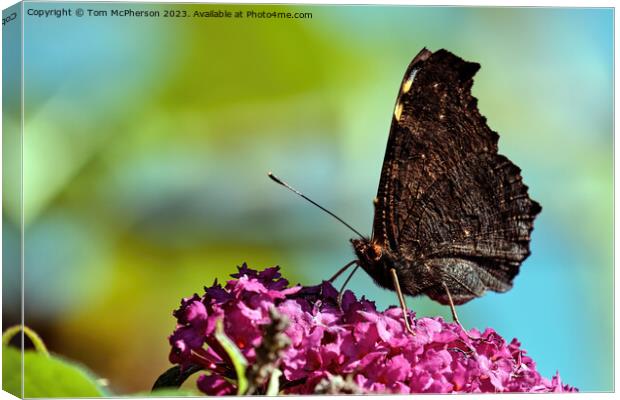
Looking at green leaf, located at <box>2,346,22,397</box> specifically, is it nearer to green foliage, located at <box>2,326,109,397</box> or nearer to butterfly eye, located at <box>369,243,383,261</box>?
green foliage, located at <box>2,326,109,397</box>

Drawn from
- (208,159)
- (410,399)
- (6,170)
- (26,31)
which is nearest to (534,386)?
(410,399)

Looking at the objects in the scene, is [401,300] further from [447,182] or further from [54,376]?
[54,376]

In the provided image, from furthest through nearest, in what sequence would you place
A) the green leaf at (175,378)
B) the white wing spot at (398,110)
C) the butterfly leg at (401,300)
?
1. the white wing spot at (398,110)
2. the butterfly leg at (401,300)
3. the green leaf at (175,378)

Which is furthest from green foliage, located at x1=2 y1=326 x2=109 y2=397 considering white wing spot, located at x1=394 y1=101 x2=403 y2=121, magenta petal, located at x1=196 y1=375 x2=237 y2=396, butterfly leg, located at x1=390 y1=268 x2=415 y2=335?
white wing spot, located at x1=394 y1=101 x2=403 y2=121

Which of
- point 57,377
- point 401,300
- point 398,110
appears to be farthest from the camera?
point 398,110

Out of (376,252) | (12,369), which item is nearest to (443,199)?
(376,252)

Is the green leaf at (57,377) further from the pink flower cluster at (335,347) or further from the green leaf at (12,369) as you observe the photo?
the pink flower cluster at (335,347)

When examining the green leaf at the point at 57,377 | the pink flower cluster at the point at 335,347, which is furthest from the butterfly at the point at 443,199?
the green leaf at the point at 57,377
